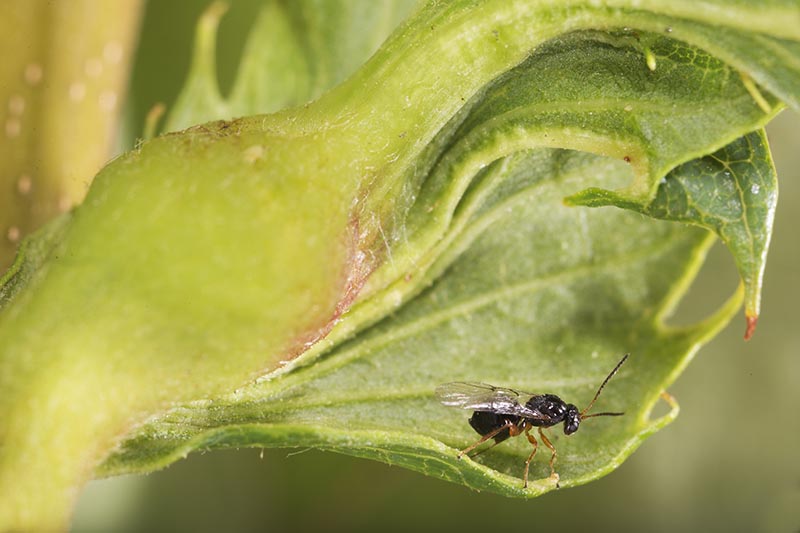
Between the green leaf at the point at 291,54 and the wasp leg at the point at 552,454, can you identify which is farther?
the green leaf at the point at 291,54

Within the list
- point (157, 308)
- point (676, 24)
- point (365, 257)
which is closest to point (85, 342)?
point (157, 308)

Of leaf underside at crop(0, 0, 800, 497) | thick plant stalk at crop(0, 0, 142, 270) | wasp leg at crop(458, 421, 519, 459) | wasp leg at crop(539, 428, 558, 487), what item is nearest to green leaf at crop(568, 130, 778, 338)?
leaf underside at crop(0, 0, 800, 497)

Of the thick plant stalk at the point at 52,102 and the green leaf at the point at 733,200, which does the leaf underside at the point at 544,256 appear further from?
the thick plant stalk at the point at 52,102

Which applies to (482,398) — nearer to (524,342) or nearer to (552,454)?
(524,342)

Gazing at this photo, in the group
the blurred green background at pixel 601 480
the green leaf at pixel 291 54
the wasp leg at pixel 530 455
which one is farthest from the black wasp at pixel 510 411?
the blurred green background at pixel 601 480

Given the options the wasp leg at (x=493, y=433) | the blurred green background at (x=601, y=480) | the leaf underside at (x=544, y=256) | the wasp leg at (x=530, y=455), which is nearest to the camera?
the leaf underside at (x=544, y=256)

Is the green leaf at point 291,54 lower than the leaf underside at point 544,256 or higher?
higher

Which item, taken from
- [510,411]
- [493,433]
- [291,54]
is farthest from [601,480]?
[291,54]
